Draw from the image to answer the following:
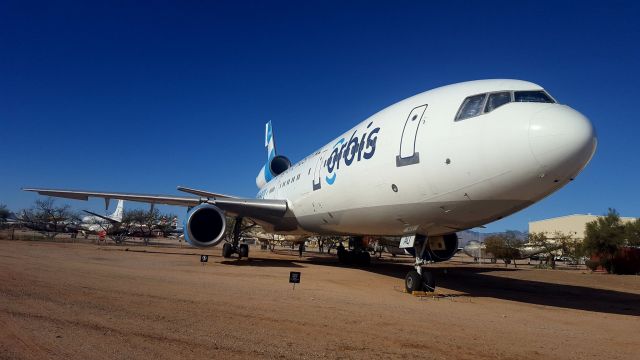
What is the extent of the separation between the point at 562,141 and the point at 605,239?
28.1m

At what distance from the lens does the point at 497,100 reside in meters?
7.36

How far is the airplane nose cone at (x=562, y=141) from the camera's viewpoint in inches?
245

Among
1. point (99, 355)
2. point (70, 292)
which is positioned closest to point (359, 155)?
point (70, 292)

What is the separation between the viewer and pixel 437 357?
428cm

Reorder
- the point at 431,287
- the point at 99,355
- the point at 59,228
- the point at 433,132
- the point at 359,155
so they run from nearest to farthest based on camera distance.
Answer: the point at 99,355
the point at 433,132
the point at 431,287
the point at 359,155
the point at 59,228

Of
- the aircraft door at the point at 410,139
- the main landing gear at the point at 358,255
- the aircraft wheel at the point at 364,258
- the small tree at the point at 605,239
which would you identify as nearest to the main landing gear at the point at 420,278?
the aircraft door at the point at 410,139

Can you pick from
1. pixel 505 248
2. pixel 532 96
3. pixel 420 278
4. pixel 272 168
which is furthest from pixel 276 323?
pixel 505 248

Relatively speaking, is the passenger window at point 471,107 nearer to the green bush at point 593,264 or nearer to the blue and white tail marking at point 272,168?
the blue and white tail marking at point 272,168

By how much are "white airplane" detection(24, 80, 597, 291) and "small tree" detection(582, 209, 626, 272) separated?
23094 mm

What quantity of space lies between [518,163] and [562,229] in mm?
76412

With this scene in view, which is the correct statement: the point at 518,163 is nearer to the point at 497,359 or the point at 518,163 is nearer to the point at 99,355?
the point at 497,359

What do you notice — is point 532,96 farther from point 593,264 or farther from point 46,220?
point 46,220

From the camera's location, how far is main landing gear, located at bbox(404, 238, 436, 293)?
30.9ft

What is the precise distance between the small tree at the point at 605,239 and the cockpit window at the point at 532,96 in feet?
88.8
